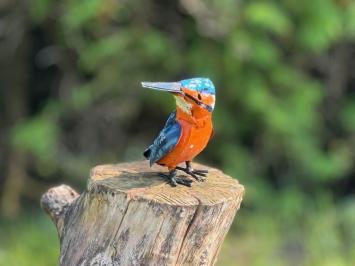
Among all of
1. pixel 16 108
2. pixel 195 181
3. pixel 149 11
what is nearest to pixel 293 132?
pixel 149 11

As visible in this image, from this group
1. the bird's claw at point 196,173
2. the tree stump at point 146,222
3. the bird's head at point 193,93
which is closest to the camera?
the tree stump at point 146,222

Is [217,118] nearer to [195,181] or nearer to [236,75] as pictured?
[236,75]

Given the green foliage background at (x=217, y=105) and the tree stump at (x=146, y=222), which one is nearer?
the tree stump at (x=146, y=222)

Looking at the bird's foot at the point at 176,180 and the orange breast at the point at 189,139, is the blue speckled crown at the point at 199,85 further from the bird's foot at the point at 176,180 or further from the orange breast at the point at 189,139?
the bird's foot at the point at 176,180

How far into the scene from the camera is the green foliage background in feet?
17.7

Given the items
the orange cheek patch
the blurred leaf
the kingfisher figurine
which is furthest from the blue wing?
the blurred leaf

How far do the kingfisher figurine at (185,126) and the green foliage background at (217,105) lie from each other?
2364mm

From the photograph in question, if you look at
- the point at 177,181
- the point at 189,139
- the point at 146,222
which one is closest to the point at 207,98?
the point at 189,139

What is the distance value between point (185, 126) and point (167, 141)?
82mm

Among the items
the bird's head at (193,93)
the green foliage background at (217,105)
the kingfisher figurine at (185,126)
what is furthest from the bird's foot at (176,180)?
the green foliage background at (217,105)

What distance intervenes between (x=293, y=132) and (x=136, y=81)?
1074 millimetres

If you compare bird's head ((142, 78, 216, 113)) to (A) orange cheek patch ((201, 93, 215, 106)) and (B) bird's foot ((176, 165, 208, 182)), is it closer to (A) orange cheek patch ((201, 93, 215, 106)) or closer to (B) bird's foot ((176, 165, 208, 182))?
(A) orange cheek patch ((201, 93, 215, 106))

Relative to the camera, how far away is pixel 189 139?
9.25 feet

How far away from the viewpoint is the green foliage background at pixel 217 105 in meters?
5.39
